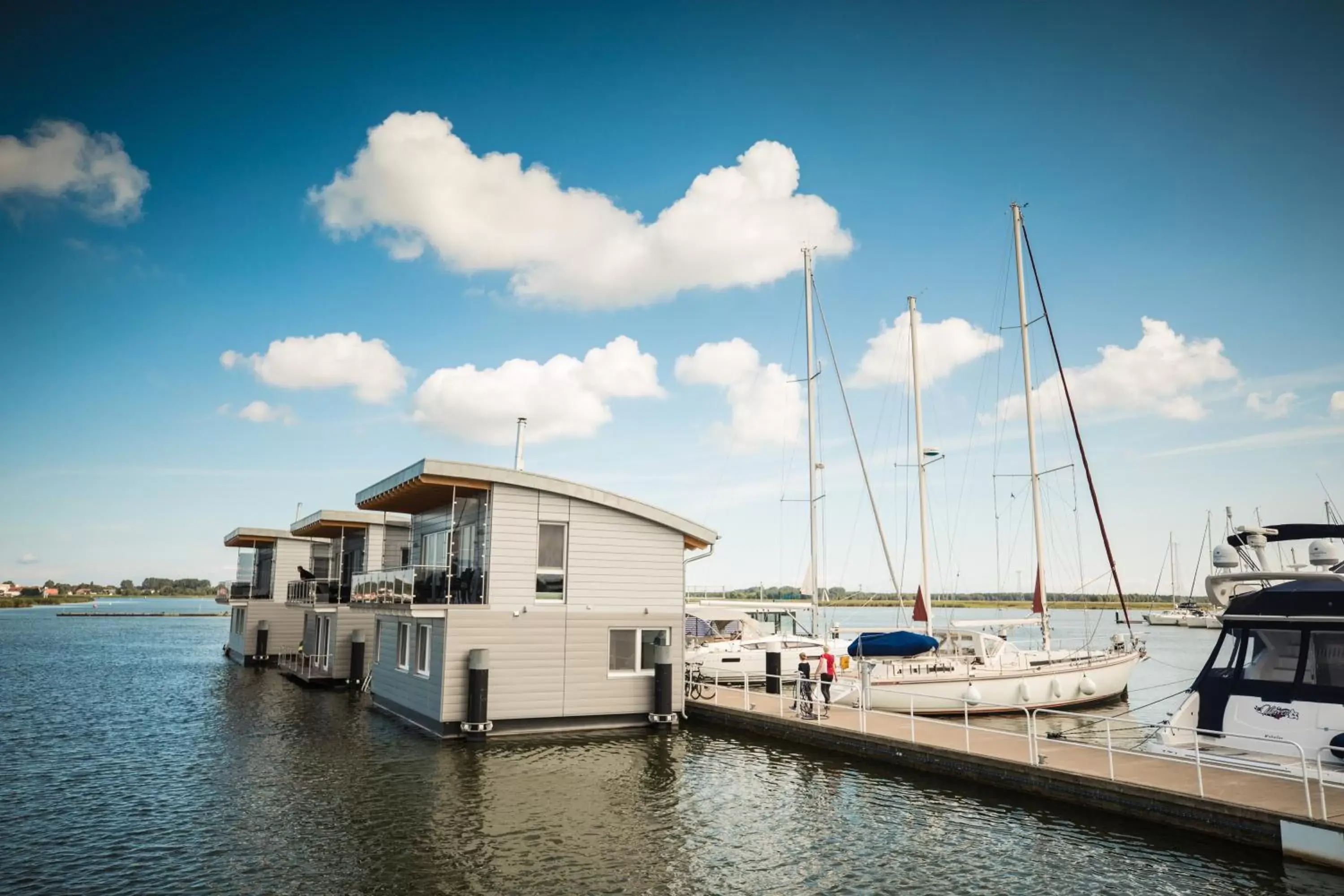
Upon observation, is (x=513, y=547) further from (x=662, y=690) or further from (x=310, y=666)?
(x=310, y=666)

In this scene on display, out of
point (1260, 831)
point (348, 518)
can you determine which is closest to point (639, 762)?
point (1260, 831)

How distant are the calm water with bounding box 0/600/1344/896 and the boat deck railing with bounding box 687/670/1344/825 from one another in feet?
2.97

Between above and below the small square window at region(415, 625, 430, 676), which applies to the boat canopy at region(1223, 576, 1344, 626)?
above

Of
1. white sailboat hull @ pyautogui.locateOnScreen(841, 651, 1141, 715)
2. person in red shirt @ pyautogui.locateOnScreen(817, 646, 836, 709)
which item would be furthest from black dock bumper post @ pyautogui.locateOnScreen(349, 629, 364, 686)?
white sailboat hull @ pyautogui.locateOnScreen(841, 651, 1141, 715)

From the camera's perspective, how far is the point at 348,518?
97.5ft

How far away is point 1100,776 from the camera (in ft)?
45.1

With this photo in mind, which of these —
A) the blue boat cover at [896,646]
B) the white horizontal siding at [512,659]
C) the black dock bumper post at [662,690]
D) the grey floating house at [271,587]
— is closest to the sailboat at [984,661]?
Result: the blue boat cover at [896,646]

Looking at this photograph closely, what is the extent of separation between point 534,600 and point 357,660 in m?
12.0

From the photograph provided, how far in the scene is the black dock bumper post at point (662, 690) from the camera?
2086cm

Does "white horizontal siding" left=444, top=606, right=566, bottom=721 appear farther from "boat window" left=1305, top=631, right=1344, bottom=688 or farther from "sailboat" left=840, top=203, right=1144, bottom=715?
"boat window" left=1305, top=631, right=1344, bottom=688

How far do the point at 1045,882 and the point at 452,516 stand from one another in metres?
13.9

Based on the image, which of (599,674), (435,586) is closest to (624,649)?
(599,674)

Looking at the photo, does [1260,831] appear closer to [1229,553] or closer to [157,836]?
[1229,553]

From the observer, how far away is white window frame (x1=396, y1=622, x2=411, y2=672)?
22.2 meters
